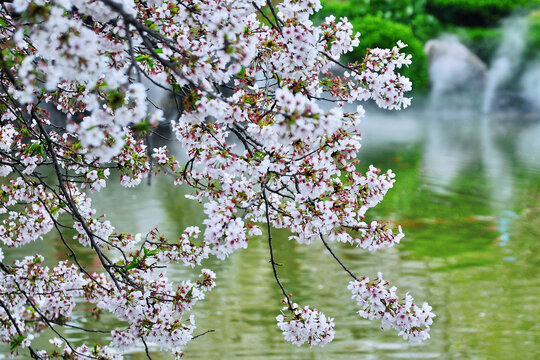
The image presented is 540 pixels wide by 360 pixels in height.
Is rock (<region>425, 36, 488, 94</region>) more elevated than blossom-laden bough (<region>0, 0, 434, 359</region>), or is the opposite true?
rock (<region>425, 36, 488, 94</region>)

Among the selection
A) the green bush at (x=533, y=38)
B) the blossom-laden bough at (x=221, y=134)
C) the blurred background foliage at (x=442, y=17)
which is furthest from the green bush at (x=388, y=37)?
the blossom-laden bough at (x=221, y=134)

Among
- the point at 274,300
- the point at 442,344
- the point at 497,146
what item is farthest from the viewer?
the point at 497,146

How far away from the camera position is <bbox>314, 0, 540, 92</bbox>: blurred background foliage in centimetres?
1761

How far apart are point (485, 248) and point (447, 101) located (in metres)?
12.6

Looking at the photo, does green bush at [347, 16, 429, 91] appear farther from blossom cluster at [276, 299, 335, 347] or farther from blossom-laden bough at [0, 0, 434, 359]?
blossom cluster at [276, 299, 335, 347]

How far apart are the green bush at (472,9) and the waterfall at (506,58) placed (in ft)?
1.23

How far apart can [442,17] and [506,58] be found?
6.37ft

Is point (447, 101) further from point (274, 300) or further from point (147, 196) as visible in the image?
point (274, 300)

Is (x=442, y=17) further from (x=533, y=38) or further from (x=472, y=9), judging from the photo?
(x=533, y=38)

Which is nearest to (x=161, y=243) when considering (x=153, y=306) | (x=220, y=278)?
(x=153, y=306)

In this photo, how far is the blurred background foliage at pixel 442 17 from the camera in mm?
17609

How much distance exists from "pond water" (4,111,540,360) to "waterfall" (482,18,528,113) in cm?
797

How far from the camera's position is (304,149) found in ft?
7.87

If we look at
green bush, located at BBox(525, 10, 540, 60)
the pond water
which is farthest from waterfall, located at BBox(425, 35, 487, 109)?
the pond water
